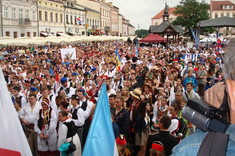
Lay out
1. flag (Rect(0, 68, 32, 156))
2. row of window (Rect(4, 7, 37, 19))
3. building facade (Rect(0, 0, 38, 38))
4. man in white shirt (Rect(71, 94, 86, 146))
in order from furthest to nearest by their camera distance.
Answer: row of window (Rect(4, 7, 37, 19))
building facade (Rect(0, 0, 38, 38))
man in white shirt (Rect(71, 94, 86, 146))
flag (Rect(0, 68, 32, 156))

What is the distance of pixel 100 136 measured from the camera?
314 cm

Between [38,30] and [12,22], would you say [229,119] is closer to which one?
[12,22]

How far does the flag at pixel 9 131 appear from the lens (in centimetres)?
279

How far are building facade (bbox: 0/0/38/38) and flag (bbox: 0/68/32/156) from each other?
43924 millimetres

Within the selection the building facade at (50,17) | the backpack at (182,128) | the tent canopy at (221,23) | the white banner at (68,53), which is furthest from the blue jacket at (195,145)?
the building facade at (50,17)

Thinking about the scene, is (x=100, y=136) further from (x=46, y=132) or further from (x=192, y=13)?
(x=192, y=13)

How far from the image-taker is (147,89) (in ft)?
26.2

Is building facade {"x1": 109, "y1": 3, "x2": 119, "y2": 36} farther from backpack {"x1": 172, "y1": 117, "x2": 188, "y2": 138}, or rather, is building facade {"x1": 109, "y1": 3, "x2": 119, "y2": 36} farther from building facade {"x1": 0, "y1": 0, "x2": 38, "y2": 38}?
backpack {"x1": 172, "y1": 117, "x2": 188, "y2": 138}

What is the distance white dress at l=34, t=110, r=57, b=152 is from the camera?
580cm

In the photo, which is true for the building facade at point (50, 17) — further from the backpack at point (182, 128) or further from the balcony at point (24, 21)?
the backpack at point (182, 128)

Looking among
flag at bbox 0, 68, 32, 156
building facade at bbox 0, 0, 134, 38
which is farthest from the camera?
building facade at bbox 0, 0, 134, 38

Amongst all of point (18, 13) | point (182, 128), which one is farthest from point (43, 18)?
point (182, 128)

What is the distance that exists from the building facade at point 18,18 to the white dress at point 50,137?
135 ft

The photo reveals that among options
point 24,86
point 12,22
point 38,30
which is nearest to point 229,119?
point 24,86
